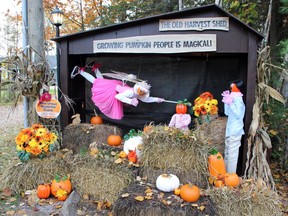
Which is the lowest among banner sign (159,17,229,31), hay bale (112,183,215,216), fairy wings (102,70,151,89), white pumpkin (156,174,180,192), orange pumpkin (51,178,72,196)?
orange pumpkin (51,178,72,196)

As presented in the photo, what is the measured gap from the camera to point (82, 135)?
451 centimetres

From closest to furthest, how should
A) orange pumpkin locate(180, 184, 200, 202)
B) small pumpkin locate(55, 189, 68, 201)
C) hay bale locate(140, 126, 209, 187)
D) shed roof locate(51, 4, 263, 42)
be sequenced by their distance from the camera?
orange pumpkin locate(180, 184, 200, 202), hay bale locate(140, 126, 209, 187), small pumpkin locate(55, 189, 68, 201), shed roof locate(51, 4, 263, 42)

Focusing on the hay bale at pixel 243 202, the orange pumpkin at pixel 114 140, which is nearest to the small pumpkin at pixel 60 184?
the orange pumpkin at pixel 114 140

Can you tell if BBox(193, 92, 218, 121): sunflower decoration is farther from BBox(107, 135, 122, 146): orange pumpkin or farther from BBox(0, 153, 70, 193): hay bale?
BBox(0, 153, 70, 193): hay bale

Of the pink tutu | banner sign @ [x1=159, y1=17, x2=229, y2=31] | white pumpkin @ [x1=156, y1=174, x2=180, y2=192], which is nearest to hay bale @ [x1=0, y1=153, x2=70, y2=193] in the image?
the pink tutu

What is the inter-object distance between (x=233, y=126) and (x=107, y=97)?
2152 millimetres

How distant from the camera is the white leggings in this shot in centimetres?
385

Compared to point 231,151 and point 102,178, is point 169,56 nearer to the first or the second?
point 231,151

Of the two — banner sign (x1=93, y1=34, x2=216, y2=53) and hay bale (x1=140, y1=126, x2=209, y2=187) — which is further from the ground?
banner sign (x1=93, y1=34, x2=216, y2=53)

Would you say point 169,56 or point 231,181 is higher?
point 169,56

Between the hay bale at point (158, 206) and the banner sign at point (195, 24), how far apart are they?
240cm

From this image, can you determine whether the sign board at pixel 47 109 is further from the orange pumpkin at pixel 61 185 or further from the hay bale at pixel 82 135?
the orange pumpkin at pixel 61 185

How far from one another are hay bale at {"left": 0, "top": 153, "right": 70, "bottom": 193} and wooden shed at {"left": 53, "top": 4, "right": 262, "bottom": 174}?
1037 mm

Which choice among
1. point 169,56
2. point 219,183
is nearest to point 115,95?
point 169,56
